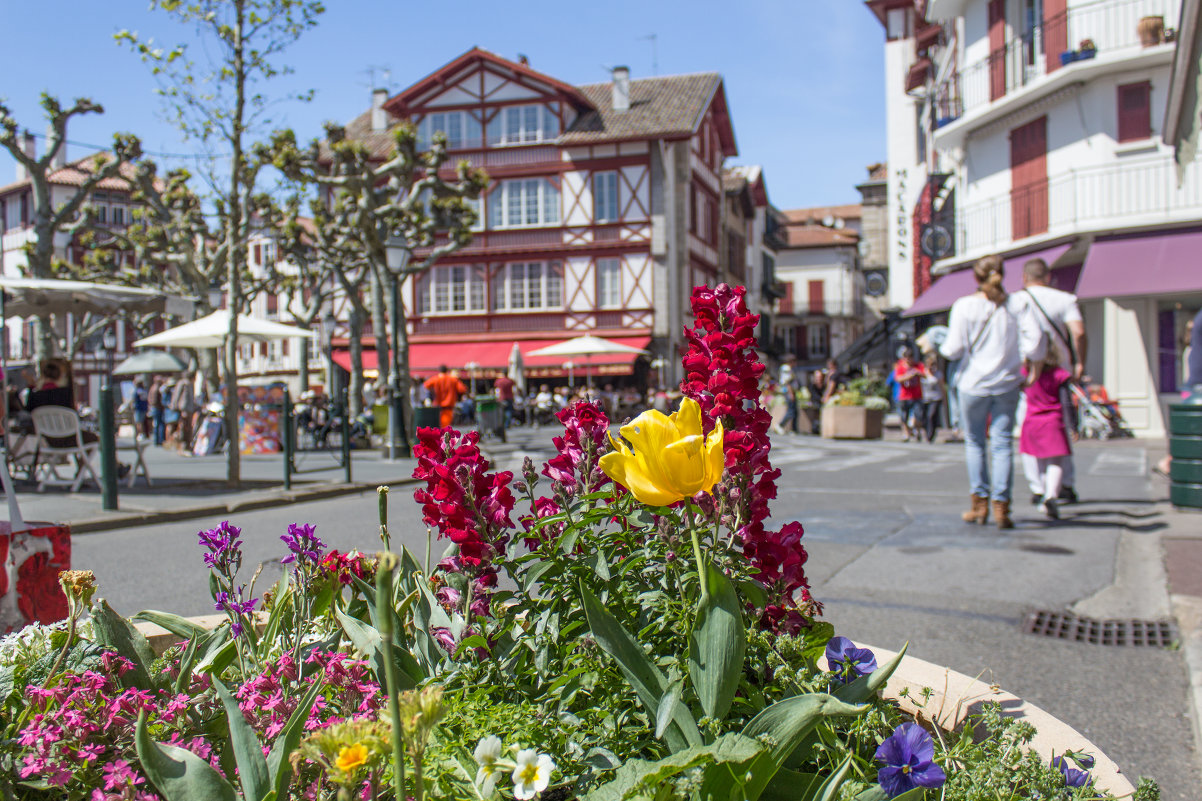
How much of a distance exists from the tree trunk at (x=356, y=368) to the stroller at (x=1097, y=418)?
53.8 ft

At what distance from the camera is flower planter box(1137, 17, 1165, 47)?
19141 mm

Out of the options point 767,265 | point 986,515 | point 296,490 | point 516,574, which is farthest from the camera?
point 767,265

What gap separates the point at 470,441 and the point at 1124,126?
22.1m

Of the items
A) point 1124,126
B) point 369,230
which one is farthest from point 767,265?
point 369,230

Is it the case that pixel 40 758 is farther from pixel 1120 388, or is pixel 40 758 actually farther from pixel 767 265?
pixel 767 265

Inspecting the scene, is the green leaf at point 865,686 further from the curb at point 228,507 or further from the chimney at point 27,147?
the chimney at point 27,147

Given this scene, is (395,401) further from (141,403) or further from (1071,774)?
(1071,774)

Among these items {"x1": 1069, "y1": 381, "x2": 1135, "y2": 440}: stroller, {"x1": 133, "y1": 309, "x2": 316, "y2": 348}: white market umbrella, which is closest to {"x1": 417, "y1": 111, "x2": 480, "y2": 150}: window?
{"x1": 133, "y1": 309, "x2": 316, "y2": 348}: white market umbrella

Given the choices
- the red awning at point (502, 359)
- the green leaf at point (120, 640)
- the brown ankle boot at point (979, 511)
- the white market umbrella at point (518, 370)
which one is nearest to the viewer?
the green leaf at point (120, 640)

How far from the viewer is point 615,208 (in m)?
34.0

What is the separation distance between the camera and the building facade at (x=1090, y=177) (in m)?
19.2

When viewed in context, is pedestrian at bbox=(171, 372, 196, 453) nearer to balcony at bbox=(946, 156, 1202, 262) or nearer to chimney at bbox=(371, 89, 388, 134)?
balcony at bbox=(946, 156, 1202, 262)

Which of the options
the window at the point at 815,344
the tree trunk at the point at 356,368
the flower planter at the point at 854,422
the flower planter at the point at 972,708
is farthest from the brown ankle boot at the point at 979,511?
the window at the point at 815,344

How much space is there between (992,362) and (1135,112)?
54.3 ft
